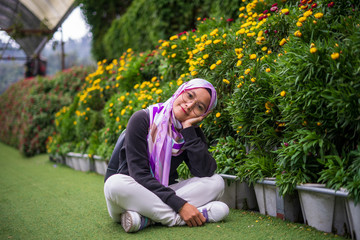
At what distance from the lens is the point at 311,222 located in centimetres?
230

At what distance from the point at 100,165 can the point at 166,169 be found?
2842mm

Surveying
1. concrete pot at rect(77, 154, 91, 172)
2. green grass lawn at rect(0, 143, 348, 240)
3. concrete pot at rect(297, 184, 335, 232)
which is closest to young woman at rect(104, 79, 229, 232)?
green grass lawn at rect(0, 143, 348, 240)

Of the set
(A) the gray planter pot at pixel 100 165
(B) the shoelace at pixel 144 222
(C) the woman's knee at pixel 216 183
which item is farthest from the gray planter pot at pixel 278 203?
(A) the gray planter pot at pixel 100 165

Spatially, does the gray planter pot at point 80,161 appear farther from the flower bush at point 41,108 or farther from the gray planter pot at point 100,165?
the flower bush at point 41,108

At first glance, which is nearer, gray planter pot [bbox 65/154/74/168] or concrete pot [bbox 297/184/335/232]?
concrete pot [bbox 297/184/335/232]

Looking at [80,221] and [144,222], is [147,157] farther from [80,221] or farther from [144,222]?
[80,221]

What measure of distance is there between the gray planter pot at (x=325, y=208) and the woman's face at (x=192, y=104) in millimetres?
864

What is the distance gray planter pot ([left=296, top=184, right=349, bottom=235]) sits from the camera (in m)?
2.15

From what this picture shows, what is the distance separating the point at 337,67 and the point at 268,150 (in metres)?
0.99

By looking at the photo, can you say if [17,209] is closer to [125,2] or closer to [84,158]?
[84,158]

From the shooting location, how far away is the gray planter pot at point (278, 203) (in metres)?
2.51

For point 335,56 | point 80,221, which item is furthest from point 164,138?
point 335,56

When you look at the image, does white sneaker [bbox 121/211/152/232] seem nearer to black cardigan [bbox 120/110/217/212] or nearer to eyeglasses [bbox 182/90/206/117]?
black cardigan [bbox 120/110/217/212]

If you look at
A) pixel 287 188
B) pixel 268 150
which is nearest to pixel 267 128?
pixel 268 150
